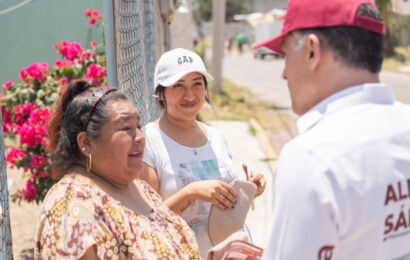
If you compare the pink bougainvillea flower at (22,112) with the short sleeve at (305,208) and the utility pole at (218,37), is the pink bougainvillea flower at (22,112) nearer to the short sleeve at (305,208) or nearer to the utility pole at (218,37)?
the short sleeve at (305,208)

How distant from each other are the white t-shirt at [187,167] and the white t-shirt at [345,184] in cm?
173

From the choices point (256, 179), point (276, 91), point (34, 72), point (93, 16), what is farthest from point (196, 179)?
point (276, 91)

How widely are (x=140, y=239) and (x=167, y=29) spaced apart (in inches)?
213

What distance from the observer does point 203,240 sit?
3.51 m

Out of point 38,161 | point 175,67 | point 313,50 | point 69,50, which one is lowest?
point 38,161

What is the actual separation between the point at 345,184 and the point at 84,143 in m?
1.36

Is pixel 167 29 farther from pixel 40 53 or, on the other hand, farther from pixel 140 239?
pixel 140 239

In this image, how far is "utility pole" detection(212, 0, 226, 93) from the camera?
1872cm

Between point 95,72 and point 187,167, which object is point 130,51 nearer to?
point 187,167

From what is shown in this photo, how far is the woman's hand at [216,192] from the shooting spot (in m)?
3.29

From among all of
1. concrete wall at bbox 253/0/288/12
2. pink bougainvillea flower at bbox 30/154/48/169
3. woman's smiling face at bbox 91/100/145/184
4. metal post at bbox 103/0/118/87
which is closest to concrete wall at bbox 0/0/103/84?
pink bougainvillea flower at bbox 30/154/48/169

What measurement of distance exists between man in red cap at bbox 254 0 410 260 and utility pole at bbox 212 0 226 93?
16926 millimetres

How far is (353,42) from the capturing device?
1.77 m

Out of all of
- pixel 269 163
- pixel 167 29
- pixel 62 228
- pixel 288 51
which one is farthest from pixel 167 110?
pixel 269 163
